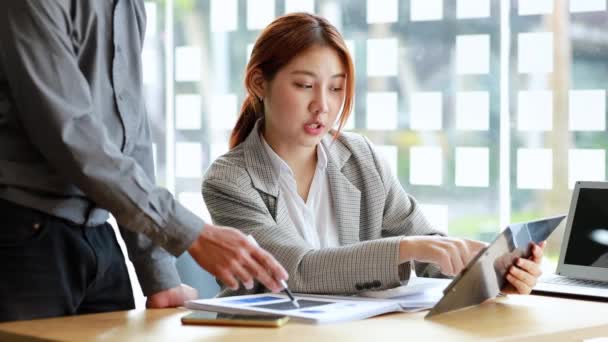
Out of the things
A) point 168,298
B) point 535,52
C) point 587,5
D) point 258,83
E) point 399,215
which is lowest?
point 168,298

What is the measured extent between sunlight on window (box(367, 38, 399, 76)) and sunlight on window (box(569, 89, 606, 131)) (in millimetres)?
769

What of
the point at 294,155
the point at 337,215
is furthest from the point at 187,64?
the point at 337,215

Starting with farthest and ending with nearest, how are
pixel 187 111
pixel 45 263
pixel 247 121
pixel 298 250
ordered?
pixel 187 111
pixel 247 121
pixel 298 250
pixel 45 263

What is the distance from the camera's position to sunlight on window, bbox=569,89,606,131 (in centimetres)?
332

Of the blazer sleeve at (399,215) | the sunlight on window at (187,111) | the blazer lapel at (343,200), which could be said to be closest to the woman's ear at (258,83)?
the blazer lapel at (343,200)

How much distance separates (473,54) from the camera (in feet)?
11.8

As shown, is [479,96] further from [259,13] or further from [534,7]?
[259,13]

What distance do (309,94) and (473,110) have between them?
1.53m

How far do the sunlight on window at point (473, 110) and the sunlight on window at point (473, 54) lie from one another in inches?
3.5

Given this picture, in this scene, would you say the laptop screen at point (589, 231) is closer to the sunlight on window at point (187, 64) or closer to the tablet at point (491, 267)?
the tablet at point (491, 267)

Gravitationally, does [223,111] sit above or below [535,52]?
below

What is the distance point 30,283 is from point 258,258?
433mm

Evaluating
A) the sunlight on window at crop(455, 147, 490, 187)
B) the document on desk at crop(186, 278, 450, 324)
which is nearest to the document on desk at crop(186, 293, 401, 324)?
the document on desk at crop(186, 278, 450, 324)

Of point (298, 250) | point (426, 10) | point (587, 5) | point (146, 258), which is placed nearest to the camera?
point (146, 258)
